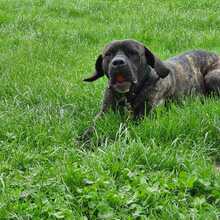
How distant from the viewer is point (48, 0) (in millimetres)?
12984

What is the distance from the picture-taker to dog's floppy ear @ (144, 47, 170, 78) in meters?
6.21

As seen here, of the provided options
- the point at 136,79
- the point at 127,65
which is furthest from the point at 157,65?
the point at 127,65

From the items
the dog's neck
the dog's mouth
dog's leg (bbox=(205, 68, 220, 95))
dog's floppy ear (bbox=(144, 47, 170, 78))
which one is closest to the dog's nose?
the dog's mouth

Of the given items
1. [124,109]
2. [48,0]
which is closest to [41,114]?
[124,109]

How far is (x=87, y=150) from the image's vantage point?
534 centimetres

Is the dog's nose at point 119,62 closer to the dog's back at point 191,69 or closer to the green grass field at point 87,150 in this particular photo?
the green grass field at point 87,150

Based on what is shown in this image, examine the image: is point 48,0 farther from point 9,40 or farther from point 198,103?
point 198,103

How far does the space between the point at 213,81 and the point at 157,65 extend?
946mm

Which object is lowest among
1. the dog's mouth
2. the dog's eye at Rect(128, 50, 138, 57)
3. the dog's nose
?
the dog's mouth

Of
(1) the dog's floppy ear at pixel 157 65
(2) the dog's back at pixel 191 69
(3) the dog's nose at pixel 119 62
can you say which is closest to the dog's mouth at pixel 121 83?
(3) the dog's nose at pixel 119 62

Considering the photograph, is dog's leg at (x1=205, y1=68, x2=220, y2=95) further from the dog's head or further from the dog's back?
the dog's head

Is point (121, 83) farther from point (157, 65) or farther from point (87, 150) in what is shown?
point (87, 150)

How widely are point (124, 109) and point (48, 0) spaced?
7406 millimetres

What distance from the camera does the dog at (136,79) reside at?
19.5 feet
